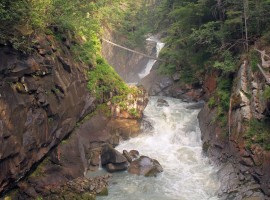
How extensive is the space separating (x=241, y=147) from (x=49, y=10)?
11032mm

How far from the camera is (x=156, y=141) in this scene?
20.3 meters

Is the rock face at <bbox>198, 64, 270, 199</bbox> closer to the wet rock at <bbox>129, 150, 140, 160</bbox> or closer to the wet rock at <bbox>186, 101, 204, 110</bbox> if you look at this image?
the wet rock at <bbox>129, 150, 140, 160</bbox>

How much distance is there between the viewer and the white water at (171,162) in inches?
556

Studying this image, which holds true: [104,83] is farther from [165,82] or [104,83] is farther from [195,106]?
[165,82]

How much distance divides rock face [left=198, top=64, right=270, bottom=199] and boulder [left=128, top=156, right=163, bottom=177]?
123 inches

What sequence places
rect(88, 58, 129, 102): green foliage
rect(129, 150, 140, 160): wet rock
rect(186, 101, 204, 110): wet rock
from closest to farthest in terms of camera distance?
rect(129, 150, 140, 160): wet rock < rect(88, 58, 129, 102): green foliage < rect(186, 101, 204, 110): wet rock

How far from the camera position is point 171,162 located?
1734 cm

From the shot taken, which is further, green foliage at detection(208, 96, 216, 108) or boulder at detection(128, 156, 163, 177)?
green foliage at detection(208, 96, 216, 108)

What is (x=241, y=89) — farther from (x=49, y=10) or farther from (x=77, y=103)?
(x=49, y=10)

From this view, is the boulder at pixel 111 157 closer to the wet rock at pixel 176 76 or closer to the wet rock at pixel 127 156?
the wet rock at pixel 127 156

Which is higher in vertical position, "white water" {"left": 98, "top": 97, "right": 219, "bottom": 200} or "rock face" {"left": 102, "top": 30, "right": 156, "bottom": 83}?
"rock face" {"left": 102, "top": 30, "right": 156, "bottom": 83}

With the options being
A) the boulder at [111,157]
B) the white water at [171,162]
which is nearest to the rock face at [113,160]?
the boulder at [111,157]

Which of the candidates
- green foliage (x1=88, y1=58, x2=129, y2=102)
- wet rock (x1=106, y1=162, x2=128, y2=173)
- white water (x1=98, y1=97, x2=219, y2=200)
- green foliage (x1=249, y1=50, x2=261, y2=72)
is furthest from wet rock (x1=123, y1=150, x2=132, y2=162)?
green foliage (x1=249, y1=50, x2=261, y2=72)

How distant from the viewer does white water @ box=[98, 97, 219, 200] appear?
14133mm
